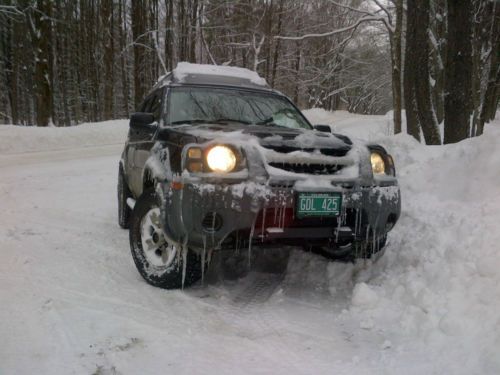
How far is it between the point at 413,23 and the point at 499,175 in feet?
16.0

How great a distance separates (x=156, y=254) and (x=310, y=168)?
4.82ft

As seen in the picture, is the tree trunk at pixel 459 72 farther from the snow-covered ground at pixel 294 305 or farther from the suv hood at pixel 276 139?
the suv hood at pixel 276 139

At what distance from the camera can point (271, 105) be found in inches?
189

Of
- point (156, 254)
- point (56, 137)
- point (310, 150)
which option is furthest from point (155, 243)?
point (56, 137)

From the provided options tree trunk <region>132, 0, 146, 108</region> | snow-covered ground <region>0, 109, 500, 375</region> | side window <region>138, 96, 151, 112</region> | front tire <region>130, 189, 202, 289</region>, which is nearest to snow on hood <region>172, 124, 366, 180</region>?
front tire <region>130, 189, 202, 289</region>

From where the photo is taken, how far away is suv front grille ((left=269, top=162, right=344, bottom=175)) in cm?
331

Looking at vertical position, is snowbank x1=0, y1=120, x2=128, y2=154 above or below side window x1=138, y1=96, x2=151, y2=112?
below

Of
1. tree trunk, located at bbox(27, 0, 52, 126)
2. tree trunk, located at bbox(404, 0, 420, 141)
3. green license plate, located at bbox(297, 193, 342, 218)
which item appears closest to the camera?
green license plate, located at bbox(297, 193, 342, 218)

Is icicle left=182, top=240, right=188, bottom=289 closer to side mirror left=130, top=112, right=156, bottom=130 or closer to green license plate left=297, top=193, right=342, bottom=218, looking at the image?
green license plate left=297, top=193, right=342, bottom=218

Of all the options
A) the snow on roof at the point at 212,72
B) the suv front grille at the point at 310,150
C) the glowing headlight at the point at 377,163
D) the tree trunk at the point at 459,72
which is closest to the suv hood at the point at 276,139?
the suv front grille at the point at 310,150

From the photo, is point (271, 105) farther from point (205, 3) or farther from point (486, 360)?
point (205, 3)

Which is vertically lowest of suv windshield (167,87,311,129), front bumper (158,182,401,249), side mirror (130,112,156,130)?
front bumper (158,182,401,249)

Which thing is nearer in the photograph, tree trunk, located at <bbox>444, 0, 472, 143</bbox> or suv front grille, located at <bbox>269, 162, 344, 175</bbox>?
suv front grille, located at <bbox>269, 162, 344, 175</bbox>

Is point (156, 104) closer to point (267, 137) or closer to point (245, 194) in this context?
point (267, 137)
